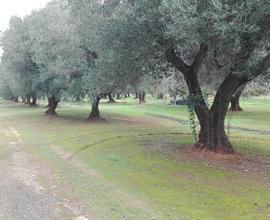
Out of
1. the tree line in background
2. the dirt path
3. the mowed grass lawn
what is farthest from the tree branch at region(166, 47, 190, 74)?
the dirt path

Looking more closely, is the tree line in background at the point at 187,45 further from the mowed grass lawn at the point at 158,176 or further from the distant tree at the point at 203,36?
the mowed grass lawn at the point at 158,176

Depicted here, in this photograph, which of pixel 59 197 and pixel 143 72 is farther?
pixel 143 72

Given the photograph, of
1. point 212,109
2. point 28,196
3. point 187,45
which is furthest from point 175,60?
point 28,196

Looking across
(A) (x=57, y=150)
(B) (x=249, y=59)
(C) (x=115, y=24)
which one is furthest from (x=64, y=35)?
(B) (x=249, y=59)

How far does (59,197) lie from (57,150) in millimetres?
7824

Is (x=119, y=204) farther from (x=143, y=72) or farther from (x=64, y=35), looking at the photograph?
(x=64, y=35)

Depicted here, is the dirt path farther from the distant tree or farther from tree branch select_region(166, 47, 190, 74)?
tree branch select_region(166, 47, 190, 74)

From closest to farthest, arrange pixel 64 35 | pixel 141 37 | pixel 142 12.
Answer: pixel 142 12 → pixel 141 37 → pixel 64 35

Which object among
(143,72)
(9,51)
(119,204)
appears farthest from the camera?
(9,51)

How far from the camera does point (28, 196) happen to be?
977 cm

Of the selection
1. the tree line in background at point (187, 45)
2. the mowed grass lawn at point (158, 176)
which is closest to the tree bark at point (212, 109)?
the tree line in background at point (187, 45)

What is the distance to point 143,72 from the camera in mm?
16547

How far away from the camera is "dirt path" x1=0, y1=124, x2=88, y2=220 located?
8289 millimetres

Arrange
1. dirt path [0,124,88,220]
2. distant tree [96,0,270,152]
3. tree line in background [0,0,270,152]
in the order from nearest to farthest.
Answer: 1. dirt path [0,124,88,220]
2. distant tree [96,0,270,152]
3. tree line in background [0,0,270,152]
